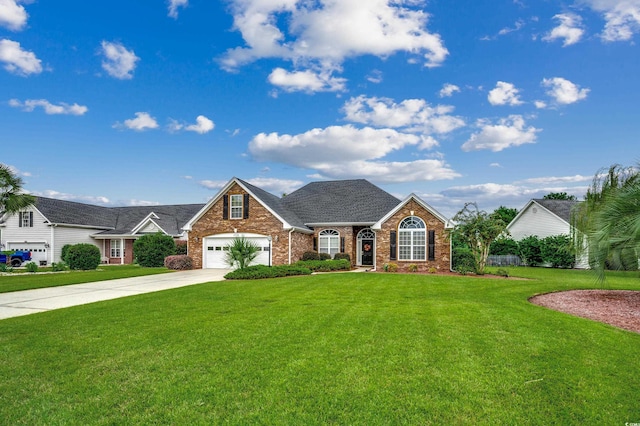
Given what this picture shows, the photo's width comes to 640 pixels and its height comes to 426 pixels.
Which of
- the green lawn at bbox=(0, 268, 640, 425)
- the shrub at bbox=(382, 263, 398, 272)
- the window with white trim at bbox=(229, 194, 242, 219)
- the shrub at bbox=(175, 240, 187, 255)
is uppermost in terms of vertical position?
the window with white trim at bbox=(229, 194, 242, 219)

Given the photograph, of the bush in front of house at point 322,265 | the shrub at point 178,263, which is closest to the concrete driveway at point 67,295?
the shrub at point 178,263

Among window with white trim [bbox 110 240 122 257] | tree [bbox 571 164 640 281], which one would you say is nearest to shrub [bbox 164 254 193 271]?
window with white trim [bbox 110 240 122 257]

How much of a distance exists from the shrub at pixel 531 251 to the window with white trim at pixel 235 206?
79.4 feet

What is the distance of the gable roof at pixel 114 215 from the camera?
3266cm

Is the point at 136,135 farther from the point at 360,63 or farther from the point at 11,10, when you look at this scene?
the point at 360,63

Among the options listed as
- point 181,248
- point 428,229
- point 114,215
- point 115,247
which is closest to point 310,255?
point 428,229

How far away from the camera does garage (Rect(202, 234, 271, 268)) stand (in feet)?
81.1

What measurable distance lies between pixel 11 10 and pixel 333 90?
1476cm

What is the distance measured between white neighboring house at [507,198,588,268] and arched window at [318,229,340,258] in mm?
17342

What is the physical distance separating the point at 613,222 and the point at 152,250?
26695mm

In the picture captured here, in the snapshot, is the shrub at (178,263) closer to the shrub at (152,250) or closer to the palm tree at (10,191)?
the shrub at (152,250)

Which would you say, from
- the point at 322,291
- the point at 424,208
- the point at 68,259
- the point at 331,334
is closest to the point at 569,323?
the point at 331,334

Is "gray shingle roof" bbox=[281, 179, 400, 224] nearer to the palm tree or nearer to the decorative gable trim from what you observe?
the decorative gable trim

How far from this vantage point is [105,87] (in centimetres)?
2081
